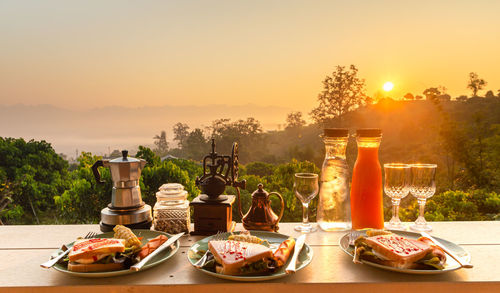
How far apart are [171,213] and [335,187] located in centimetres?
58

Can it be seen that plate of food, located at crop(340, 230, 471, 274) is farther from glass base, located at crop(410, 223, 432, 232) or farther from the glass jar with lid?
the glass jar with lid

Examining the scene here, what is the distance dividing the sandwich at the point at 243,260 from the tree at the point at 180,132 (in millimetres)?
2085

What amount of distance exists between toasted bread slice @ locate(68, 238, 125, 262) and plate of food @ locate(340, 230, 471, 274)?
0.60 m

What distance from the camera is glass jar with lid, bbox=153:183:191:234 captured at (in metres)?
1.26

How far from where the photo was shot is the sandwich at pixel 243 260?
2.86 ft

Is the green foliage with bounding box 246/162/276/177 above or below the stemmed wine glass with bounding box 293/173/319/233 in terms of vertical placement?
below

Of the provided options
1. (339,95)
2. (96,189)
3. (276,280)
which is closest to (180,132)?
(96,189)

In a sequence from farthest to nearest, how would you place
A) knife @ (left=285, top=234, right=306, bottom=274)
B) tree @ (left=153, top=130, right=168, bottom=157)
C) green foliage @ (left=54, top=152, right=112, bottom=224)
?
tree @ (left=153, top=130, right=168, bottom=157) → green foliage @ (left=54, top=152, right=112, bottom=224) → knife @ (left=285, top=234, right=306, bottom=274)

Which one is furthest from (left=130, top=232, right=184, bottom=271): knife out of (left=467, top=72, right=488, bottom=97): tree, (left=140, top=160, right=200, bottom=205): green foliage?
(left=467, top=72, right=488, bottom=97): tree

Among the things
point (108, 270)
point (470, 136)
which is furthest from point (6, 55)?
point (470, 136)

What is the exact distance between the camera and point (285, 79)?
2889mm

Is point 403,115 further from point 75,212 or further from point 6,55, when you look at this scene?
point 6,55

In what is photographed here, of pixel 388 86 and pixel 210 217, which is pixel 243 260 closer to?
pixel 210 217

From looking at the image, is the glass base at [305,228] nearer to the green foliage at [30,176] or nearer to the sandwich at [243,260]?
the sandwich at [243,260]
